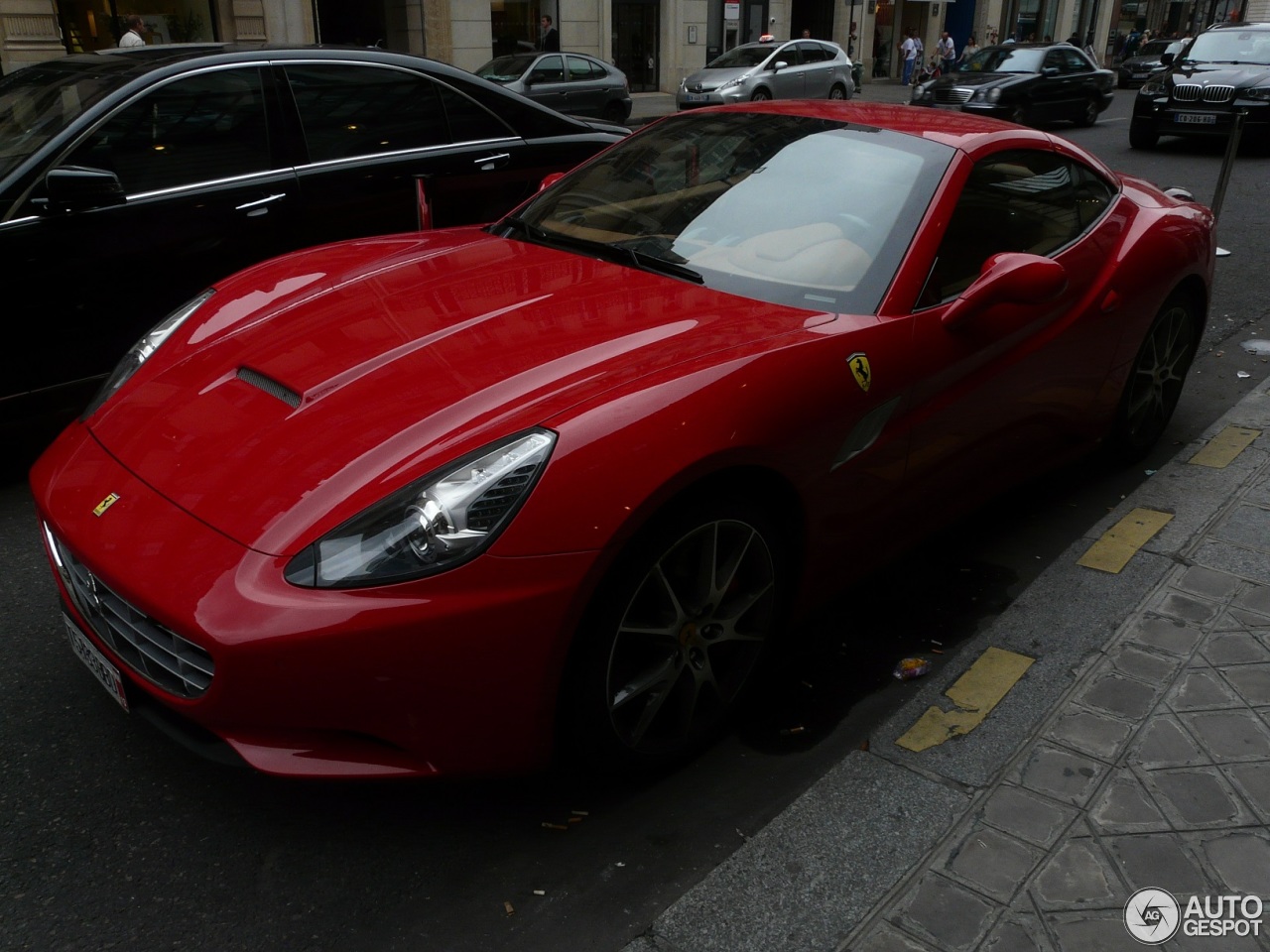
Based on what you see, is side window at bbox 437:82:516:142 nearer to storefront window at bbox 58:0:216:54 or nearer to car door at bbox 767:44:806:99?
storefront window at bbox 58:0:216:54

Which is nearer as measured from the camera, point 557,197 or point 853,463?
point 853,463

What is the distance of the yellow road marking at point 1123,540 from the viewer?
3770mm

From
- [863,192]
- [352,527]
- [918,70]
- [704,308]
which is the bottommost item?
[918,70]

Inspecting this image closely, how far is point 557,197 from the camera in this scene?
152 inches

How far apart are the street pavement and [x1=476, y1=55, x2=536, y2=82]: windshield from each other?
16912 millimetres

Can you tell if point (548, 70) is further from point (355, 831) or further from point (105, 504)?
point (355, 831)

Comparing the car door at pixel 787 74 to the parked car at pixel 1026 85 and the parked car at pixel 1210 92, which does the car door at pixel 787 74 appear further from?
the parked car at pixel 1210 92

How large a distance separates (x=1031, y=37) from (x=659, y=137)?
45273 mm

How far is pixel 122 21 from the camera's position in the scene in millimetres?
19312

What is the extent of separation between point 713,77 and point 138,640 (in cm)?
2130

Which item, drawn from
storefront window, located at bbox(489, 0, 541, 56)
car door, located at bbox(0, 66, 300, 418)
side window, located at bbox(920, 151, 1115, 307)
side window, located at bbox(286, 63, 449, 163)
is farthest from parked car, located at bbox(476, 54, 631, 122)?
side window, located at bbox(920, 151, 1115, 307)

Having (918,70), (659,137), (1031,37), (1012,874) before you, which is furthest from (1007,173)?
(1031,37)

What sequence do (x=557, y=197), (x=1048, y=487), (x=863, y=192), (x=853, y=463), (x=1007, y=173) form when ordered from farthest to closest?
(x=1048, y=487), (x=557, y=197), (x=1007, y=173), (x=863, y=192), (x=853, y=463)

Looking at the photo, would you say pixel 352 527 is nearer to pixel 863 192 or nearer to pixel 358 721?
pixel 358 721
